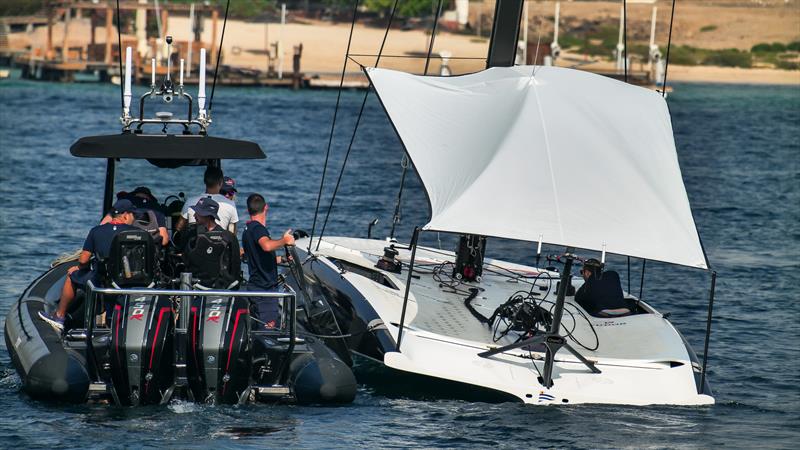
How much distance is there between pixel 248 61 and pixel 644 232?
7392cm

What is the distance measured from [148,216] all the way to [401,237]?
40.2 feet

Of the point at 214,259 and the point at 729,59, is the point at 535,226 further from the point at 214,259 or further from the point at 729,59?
the point at 729,59

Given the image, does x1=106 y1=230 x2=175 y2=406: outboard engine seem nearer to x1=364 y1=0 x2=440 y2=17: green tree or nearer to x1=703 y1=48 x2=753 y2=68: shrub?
x1=364 y1=0 x2=440 y2=17: green tree

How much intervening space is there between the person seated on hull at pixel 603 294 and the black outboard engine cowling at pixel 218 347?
4.90 metres

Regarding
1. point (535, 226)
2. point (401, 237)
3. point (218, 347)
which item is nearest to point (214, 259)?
point (218, 347)

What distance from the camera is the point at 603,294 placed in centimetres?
1617

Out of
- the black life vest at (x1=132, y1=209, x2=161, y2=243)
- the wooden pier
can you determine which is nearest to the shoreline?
the wooden pier

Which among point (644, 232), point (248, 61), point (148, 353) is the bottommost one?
point (248, 61)

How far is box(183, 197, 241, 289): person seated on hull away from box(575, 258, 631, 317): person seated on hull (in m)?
4.69

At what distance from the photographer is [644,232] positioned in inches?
545

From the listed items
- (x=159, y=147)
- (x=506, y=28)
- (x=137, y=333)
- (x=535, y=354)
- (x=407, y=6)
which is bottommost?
(x=407, y=6)

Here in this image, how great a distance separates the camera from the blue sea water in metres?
12.8

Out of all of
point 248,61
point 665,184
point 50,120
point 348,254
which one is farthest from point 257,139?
point 248,61

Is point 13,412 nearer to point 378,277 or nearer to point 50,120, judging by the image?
point 378,277
